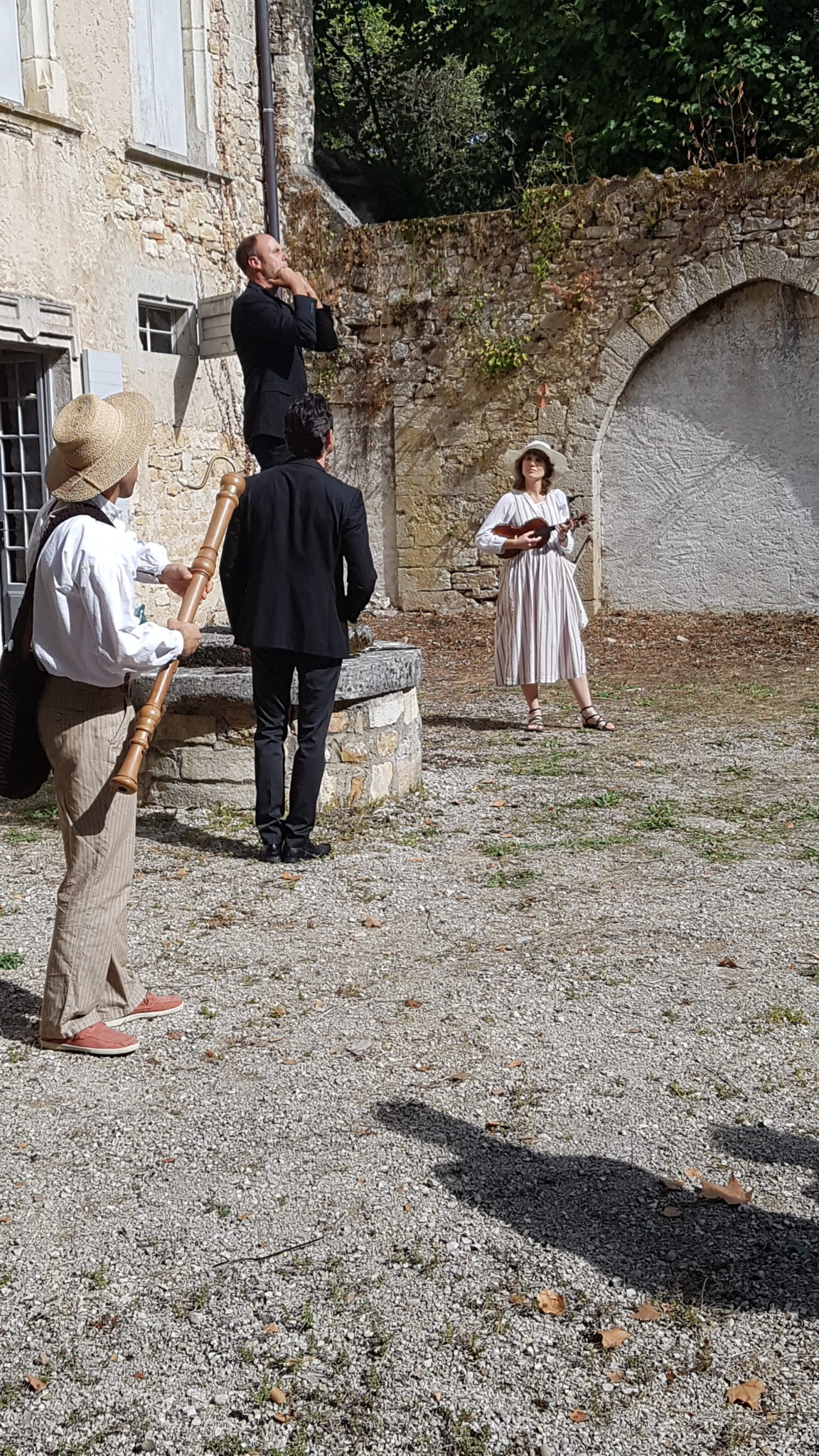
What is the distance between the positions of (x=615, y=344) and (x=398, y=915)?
31.1ft

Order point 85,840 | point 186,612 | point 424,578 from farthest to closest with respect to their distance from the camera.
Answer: point 424,578
point 186,612
point 85,840

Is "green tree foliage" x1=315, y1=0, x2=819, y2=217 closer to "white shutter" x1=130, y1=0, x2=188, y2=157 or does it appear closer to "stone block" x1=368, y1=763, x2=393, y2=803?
"white shutter" x1=130, y1=0, x2=188, y2=157

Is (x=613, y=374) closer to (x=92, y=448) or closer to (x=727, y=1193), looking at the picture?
(x=92, y=448)

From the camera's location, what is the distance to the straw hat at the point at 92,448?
369cm

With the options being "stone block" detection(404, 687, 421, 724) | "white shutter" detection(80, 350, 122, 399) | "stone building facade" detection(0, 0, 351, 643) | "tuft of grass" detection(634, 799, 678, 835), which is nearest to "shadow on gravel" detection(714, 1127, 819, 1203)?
"tuft of grass" detection(634, 799, 678, 835)

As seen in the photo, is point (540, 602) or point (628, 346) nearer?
point (540, 602)

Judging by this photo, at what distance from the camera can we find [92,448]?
12.1ft

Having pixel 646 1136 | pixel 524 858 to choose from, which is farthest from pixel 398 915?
pixel 646 1136

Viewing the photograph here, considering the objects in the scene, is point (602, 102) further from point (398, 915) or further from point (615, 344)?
point (398, 915)

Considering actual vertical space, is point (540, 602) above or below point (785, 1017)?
above

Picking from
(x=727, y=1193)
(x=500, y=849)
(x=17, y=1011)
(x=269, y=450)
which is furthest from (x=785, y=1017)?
(x=269, y=450)

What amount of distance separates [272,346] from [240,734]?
5.73ft

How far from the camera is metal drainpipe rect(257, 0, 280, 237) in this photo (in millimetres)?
12445

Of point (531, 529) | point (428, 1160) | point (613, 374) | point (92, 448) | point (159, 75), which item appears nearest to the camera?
point (428, 1160)
